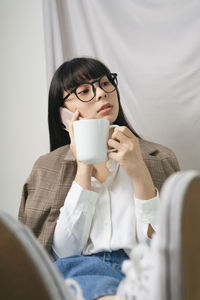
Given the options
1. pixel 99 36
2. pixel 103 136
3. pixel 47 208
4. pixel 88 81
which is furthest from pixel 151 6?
pixel 47 208

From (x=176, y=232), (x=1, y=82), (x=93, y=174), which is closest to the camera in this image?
(x=176, y=232)

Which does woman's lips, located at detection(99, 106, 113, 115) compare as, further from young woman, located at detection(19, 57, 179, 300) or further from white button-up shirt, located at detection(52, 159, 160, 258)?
white button-up shirt, located at detection(52, 159, 160, 258)

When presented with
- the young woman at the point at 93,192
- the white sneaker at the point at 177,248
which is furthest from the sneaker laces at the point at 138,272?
the young woman at the point at 93,192

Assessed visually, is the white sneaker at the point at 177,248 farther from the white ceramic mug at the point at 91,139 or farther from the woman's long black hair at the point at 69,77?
the woman's long black hair at the point at 69,77

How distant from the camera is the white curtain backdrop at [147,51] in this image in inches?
A: 50.3

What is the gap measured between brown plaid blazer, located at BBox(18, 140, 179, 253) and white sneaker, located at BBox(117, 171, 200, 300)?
0.59 m

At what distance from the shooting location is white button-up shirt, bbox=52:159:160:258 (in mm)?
949

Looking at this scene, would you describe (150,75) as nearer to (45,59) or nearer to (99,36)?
(99,36)

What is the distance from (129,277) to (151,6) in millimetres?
1126

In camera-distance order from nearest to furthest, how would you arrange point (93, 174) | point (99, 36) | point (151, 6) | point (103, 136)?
point (103, 136)
point (93, 174)
point (151, 6)
point (99, 36)

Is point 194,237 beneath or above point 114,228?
above

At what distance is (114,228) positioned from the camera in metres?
0.98

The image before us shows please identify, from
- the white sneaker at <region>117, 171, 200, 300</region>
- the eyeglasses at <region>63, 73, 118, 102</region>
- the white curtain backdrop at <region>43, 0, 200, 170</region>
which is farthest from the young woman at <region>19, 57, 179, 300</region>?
the white sneaker at <region>117, 171, 200, 300</region>

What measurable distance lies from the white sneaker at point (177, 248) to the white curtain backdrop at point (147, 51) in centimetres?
87
